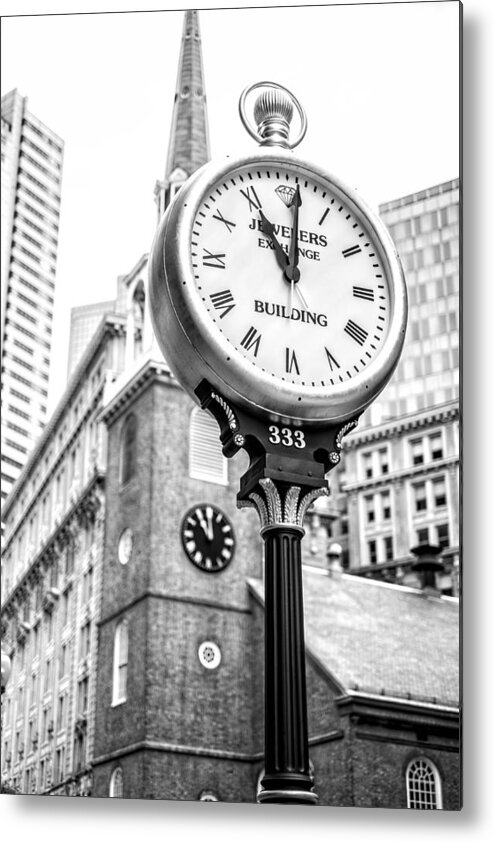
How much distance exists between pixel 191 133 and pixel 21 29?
14.4ft

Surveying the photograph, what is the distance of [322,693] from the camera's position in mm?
16438

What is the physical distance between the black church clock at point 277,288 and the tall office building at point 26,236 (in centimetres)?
524

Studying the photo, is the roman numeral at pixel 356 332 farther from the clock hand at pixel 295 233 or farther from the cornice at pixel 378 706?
the cornice at pixel 378 706

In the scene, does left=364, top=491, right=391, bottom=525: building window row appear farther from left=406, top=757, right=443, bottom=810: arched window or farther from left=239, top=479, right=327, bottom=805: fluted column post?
left=239, top=479, right=327, bottom=805: fluted column post

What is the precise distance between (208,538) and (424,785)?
10.5 metres

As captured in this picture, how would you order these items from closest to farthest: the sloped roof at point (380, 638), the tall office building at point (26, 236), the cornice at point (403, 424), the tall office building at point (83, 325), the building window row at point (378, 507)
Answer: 1. the tall office building at point (26, 236)
2. the cornice at point (403, 424)
3. the tall office building at point (83, 325)
4. the sloped roof at point (380, 638)
5. the building window row at point (378, 507)

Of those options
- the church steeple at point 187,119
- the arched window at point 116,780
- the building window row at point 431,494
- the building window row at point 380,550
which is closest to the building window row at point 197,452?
the building window row at point 380,550

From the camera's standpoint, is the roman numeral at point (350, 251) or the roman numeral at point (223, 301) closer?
the roman numeral at point (223, 301)

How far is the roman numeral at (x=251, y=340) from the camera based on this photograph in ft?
15.4

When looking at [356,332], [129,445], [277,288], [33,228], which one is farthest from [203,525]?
[277,288]

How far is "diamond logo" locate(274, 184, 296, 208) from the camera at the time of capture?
506 centimetres

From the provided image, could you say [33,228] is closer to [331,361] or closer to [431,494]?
[331,361]

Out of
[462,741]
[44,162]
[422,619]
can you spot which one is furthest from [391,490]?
[462,741]

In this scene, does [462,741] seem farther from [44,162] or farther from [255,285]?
[44,162]
